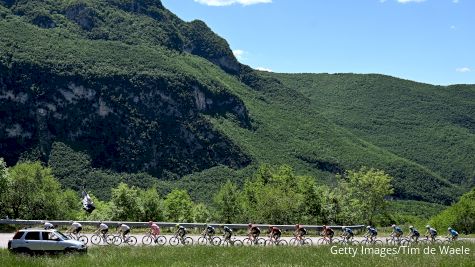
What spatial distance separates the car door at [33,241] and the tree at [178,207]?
58729 mm

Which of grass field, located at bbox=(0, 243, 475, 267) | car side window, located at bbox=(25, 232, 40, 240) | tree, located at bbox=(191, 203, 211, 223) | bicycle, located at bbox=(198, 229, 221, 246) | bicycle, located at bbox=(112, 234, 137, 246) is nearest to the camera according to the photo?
grass field, located at bbox=(0, 243, 475, 267)

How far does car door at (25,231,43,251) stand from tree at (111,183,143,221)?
4301cm

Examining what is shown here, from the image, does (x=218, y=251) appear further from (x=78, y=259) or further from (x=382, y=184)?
(x=382, y=184)

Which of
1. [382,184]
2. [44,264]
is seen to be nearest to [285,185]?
[382,184]

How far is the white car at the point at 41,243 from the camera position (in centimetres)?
2641

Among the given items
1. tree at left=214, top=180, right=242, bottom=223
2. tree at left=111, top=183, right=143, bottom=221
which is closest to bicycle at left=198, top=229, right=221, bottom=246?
tree at left=111, top=183, right=143, bottom=221

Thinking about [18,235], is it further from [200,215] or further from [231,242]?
[200,215]

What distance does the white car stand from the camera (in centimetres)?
2641

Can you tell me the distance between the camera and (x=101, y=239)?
35812mm

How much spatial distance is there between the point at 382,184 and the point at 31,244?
176 ft

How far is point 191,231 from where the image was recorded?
143 ft

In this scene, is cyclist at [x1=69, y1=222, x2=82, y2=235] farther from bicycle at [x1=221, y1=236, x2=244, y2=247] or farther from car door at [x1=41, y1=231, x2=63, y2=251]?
bicycle at [x1=221, y1=236, x2=244, y2=247]

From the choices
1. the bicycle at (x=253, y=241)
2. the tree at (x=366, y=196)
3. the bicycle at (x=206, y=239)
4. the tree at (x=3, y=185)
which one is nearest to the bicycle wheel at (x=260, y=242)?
the bicycle at (x=253, y=241)

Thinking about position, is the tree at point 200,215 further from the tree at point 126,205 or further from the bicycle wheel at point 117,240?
Result: the bicycle wheel at point 117,240
